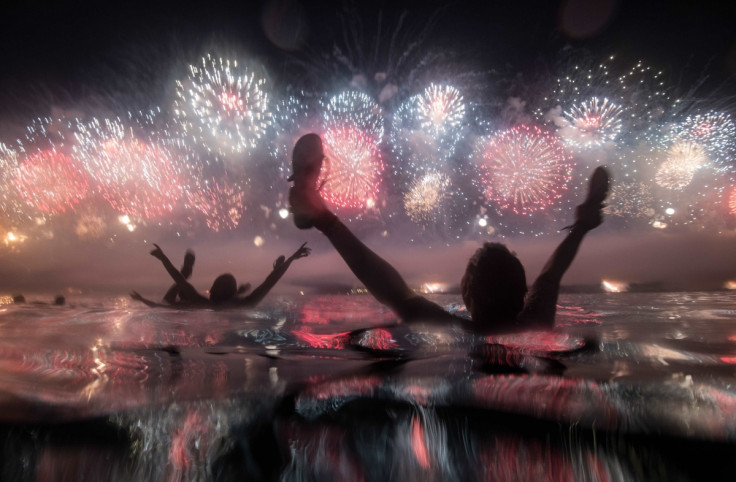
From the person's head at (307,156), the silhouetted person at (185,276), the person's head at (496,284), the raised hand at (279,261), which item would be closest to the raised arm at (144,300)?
the silhouetted person at (185,276)

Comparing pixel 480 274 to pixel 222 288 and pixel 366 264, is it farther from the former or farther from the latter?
pixel 222 288

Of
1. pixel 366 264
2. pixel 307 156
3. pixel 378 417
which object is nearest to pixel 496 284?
pixel 366 264

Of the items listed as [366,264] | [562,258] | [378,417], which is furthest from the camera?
[562,258]

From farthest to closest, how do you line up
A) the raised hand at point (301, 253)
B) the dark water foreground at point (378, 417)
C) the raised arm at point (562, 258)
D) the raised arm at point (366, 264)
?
1. the raised hand at point (301, 253)
2. the raised arm at point (562, 258)
3. the raised arm at point (366, 264)
4. the dark water foreground at point (378, 417)

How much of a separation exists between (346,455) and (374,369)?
2.19 ft

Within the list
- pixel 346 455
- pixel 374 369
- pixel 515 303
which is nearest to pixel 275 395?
pixel 346 455

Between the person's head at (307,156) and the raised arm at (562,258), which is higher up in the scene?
the person's head at (307,156)

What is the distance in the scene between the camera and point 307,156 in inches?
172

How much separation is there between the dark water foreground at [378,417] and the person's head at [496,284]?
1.00 meters

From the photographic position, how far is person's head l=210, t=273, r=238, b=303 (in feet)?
26.4

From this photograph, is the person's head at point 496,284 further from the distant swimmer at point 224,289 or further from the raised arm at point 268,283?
the raised arm at point 268,283

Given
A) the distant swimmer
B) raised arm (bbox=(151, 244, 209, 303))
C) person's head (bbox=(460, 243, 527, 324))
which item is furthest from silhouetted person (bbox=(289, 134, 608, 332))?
raised arm (bbox=(151, 244, 209, 303))

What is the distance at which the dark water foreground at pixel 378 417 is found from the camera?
1.51 metres

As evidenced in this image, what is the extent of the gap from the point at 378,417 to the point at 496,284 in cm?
226
